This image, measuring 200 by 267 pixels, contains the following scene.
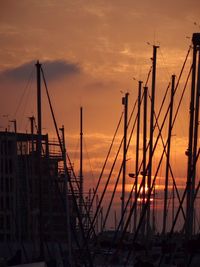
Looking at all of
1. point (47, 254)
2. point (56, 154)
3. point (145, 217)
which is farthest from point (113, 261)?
point (56, 154)

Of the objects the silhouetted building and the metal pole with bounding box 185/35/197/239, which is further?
the silhouetted building

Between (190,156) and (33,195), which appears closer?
(190,156)

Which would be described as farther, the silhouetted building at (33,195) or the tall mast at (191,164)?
the silhouetted building at (33,195)

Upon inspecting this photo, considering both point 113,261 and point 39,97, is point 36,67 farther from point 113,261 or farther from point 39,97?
point 113,261

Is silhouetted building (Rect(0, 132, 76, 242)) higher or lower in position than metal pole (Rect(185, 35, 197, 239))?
lower

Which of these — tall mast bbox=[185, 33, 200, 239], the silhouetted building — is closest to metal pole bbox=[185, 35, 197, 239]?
tall mast bbox=[185, 33, 200, 239]

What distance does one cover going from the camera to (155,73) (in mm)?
40281

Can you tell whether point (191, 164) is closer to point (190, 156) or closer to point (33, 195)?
point (190, 156)

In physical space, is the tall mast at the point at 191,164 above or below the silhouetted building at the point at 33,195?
above

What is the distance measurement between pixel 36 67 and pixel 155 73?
21.6ft

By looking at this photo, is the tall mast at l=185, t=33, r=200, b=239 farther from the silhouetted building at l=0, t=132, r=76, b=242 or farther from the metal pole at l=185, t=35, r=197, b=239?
the silhouetted building at l=0, t=132, r=76, b=242

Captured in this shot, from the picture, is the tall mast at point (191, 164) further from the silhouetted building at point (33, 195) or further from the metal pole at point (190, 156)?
the silhouetted building at point (33, 195)

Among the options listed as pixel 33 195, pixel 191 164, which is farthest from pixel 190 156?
pixel 33 195

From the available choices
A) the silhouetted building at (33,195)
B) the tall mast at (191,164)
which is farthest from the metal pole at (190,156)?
the silhouetted building at (33,195)
